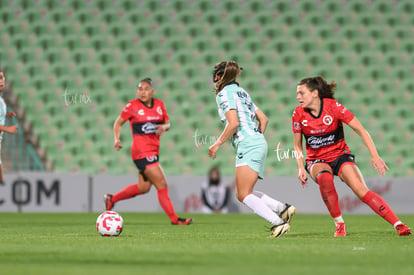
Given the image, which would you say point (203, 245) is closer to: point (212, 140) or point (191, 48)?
point (212, 140)

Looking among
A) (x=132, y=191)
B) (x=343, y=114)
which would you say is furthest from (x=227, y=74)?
(x=132, y=191)

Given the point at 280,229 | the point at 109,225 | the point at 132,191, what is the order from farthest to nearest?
the point at 132,191 → the point at 109,225 → the point at 280,229

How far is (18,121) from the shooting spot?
51.1 ft

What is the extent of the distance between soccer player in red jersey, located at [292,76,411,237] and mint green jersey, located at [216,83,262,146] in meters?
0.50

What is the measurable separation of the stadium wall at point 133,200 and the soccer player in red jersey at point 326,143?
6.74 meters

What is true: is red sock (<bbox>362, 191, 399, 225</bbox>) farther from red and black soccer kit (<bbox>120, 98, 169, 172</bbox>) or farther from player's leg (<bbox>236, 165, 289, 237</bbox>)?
red and black soccer kit (<bbox>120, 98, 169, 172</bbox>)

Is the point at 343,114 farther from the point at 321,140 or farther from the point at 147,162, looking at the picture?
the point at 147,162

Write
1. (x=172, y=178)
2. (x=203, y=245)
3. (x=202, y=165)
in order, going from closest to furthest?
(x=203, y=245), (x=172, y=178), (x=202, y=165)

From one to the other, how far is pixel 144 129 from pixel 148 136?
10 cm

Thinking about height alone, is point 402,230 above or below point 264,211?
below

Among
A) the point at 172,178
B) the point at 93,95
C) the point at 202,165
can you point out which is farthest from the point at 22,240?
the point at 93,95

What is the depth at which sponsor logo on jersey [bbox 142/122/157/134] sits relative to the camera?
10008 millimetres

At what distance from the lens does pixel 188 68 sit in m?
16.7

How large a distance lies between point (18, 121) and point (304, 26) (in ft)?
21.0
